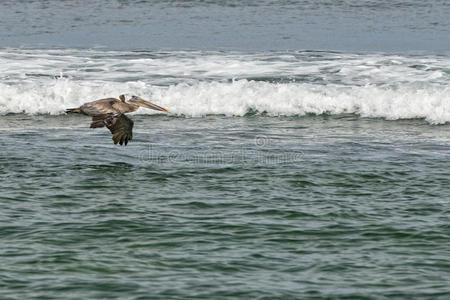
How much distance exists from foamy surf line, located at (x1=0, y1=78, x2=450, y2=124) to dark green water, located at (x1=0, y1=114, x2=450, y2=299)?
203 cm

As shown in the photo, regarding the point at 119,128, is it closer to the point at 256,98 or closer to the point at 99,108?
the point at 99,108

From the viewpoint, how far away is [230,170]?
1318 cm

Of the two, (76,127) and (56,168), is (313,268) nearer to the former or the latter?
(56,168)

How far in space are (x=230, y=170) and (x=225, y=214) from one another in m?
2.56

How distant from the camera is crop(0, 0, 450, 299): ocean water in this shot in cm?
855

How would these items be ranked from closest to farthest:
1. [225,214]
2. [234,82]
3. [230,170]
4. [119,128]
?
[225,214] < [119,128] < [230,170] < [234,82]

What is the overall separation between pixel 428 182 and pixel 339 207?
6.18 feet

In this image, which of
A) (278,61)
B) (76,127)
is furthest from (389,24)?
(76,127)

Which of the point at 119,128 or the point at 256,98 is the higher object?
the point at 256,98

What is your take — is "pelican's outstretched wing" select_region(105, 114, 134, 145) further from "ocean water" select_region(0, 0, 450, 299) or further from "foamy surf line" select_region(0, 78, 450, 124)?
"foamy surf line" select_region(0, 78, 450, 124)

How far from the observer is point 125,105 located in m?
13.3

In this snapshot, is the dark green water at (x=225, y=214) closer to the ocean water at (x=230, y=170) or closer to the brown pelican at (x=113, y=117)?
the ocean water at (x=230, y=170)

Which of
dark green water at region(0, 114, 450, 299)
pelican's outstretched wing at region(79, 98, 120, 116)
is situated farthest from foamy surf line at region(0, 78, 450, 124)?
pelican's outstretched wing at region(79, 98, 120, 116)

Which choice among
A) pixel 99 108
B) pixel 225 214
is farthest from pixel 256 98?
pixel 225 214
